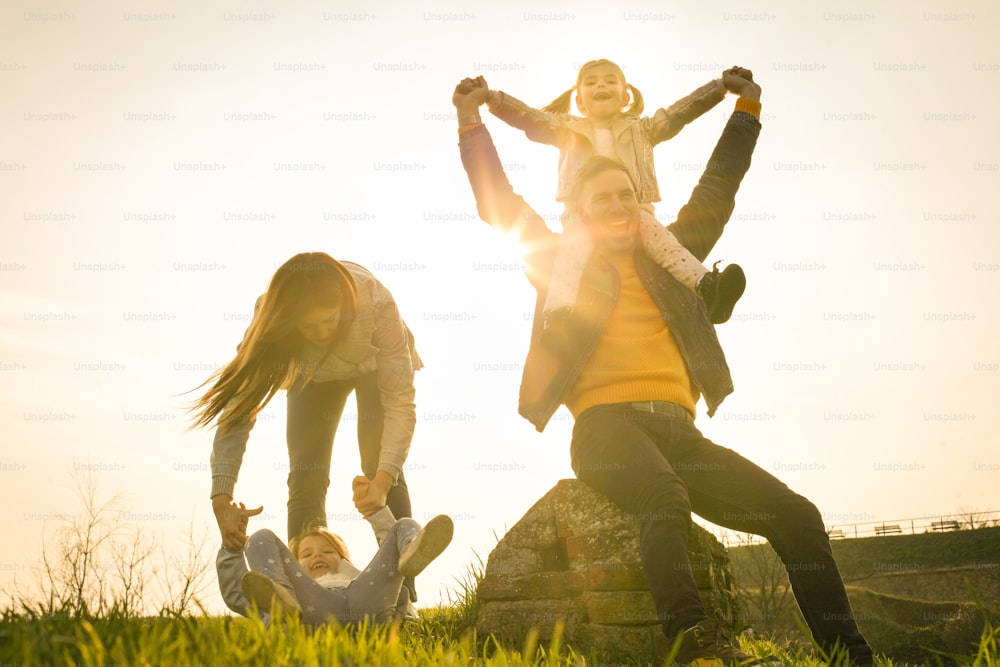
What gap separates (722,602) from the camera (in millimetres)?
4137

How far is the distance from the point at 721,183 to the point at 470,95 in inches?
71.5

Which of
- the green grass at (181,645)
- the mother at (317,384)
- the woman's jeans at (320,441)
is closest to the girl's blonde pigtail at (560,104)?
the mother at (317,384)

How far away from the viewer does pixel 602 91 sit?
18.7 feet

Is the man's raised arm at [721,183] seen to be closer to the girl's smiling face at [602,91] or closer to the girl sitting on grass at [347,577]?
the girl's smiling face at [602,91]

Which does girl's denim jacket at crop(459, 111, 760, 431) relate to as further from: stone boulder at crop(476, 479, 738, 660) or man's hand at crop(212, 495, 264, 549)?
man's hand at crop(212, 495, 264, 549)

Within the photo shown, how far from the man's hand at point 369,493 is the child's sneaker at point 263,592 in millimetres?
935

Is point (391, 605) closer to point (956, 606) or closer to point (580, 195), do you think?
point (580, 195)

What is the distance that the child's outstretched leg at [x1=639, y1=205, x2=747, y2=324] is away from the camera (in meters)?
4.19

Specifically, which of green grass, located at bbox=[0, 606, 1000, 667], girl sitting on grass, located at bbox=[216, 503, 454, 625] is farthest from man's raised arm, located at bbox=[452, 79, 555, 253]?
green grass, located at bbox=[0, 606, 1000, 667]

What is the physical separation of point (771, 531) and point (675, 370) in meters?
1.07

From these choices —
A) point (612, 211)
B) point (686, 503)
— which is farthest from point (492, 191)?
point (686, 503)

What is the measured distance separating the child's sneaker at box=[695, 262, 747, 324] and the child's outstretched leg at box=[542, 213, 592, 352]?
0.73m

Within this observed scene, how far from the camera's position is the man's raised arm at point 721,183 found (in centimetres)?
521

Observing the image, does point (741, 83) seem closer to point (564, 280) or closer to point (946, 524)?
point (564, 280)
